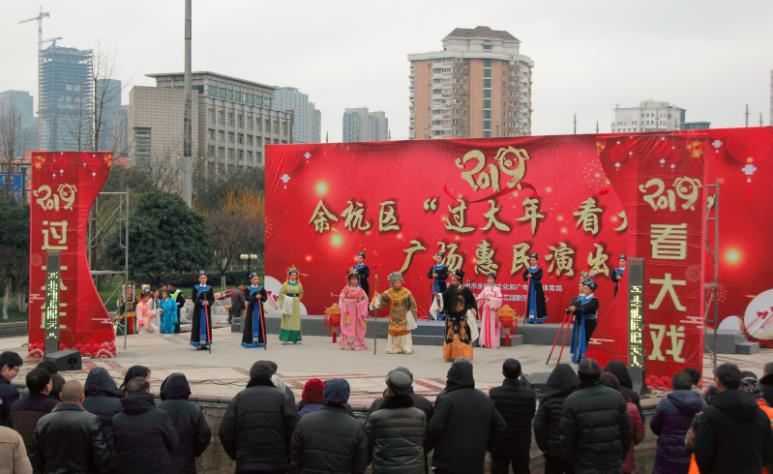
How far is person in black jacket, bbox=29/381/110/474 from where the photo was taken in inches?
194

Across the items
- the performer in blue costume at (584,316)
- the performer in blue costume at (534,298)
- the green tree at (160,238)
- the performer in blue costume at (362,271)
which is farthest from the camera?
the green tree at (160,238)

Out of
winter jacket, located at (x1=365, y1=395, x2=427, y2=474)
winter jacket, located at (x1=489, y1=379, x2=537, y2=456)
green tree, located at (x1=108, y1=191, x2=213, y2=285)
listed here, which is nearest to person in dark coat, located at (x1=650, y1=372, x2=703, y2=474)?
winter jacket, located at (x1=489, y1=379, x2=537, y2=456)

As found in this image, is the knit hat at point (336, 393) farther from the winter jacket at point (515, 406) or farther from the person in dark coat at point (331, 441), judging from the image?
the winter jacket at point (515, 406)

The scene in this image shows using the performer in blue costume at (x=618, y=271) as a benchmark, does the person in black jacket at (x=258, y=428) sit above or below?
below

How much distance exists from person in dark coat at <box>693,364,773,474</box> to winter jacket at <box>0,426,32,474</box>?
3358 mm

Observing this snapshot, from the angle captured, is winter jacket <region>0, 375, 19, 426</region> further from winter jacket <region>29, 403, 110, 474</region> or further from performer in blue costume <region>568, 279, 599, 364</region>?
performer in blue costume <region>568, 279, 599, 364</region>

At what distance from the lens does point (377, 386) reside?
1047cm

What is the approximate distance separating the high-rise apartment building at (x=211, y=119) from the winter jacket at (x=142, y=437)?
4615 cm

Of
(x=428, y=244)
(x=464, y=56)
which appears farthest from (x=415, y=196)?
(x=464, y=56)

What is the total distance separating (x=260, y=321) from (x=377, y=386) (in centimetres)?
444

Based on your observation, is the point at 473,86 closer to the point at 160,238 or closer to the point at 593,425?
the point at 160,238

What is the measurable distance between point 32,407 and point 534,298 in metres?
11.0

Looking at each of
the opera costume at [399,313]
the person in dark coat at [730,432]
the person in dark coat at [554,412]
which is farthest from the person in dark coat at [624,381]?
the opera costume at [399,313]

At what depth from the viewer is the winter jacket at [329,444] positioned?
191 inches
